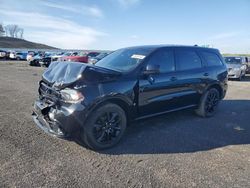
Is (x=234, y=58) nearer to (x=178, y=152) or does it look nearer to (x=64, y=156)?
(x=178, y=152)

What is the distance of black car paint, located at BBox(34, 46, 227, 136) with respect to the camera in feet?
12.3

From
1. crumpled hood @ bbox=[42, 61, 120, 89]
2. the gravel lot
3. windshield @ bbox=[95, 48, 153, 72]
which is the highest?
windshield @ bbox=[95, 48, 153, 72]

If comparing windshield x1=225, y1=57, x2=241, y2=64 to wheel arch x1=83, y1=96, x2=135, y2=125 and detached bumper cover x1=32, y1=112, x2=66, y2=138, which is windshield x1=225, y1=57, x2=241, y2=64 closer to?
wheel arch x1=83, y1=96, x2=135, y2=125

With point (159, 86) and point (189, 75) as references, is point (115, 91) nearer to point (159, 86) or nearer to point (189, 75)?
point (159, 86)

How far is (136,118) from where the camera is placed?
459 centimetres

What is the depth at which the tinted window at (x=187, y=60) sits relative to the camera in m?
5.37

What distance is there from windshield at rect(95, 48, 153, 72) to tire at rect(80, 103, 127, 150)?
88cm

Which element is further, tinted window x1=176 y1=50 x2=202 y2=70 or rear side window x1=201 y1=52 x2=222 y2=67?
rear side window x1=201 y1=52 x2=222 y2=67

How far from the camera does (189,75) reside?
5531 millimetres

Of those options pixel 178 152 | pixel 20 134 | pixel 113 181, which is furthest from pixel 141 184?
pixel 20 134

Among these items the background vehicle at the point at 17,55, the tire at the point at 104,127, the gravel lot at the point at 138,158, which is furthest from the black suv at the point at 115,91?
the background vehicle at the point at 17,55

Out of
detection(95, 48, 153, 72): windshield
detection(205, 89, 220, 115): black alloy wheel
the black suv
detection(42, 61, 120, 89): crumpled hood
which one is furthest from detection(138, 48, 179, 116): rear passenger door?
detection(205, 89, 220, 115): black alloy wheel

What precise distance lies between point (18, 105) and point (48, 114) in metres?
3.29

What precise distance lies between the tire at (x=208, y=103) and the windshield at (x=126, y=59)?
2.16 m
